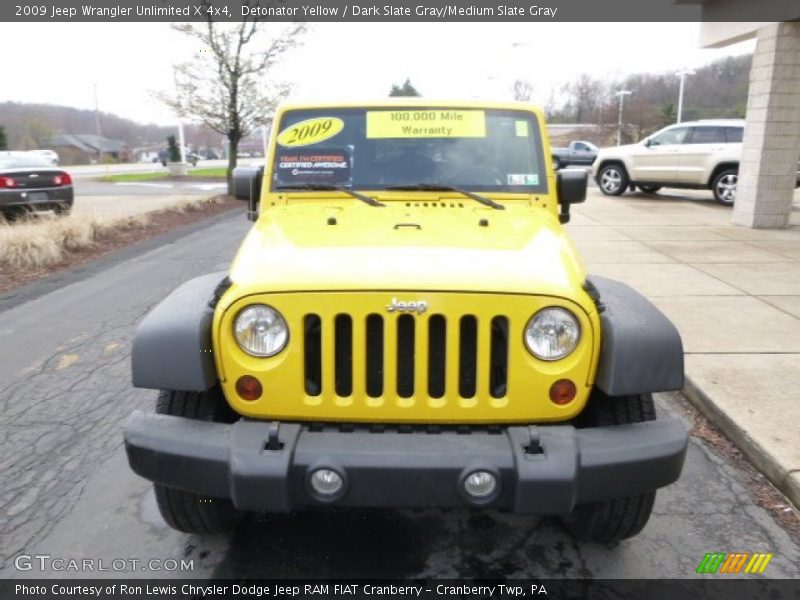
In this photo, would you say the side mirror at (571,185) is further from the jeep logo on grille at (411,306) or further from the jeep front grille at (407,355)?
the jeep logo on grille at (411,306)

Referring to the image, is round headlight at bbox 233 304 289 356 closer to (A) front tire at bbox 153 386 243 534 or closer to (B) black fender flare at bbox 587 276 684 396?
(A) front tire at bbox 153 386 243 534

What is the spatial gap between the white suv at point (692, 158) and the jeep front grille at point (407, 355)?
46.4 ft

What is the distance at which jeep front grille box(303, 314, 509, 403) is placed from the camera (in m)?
2.27

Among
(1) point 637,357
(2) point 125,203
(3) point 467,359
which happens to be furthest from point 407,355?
(2) point 125,203

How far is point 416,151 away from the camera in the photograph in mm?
3738

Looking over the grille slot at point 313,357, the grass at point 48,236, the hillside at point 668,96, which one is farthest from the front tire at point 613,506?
the hillside at point 668,96

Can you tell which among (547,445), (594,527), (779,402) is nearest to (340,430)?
(547,445)

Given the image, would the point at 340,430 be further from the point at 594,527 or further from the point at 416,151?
the point at 416,151

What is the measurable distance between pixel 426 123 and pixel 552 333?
1.87 meters

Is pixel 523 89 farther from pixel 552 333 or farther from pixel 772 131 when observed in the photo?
pixel 552 333

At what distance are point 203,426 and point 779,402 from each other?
3.37 m

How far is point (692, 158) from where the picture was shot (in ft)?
49.9

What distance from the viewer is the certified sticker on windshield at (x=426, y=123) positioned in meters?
3.76

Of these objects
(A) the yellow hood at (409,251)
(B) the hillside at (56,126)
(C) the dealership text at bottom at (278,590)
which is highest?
(B) the hillside at (56,126)
